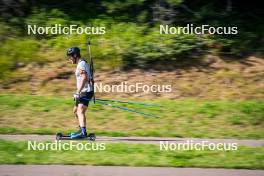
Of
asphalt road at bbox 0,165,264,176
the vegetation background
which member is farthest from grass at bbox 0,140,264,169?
asphalt road at bbox 0,165,264,176

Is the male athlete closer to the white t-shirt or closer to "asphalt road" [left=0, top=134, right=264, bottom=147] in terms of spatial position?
the white t-shirt

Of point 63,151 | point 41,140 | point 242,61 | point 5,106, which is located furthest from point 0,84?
point 242,61

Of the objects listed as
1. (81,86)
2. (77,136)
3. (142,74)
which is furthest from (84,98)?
(142,74)

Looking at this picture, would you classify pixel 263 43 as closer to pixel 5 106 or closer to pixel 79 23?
pixel 79 23

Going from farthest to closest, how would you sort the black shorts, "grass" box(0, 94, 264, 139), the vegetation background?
"grass" box(0, 94, 264, 139), the black shorts, the vegetation background

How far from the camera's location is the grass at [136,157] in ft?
26.8

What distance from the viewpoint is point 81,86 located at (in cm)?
955

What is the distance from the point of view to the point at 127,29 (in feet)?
48.6

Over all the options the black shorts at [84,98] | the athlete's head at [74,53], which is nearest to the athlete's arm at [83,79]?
the black shorts at [84,98]

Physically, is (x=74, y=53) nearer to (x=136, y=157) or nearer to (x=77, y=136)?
(x=77, y=136)

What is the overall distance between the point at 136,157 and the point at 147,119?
3027mm

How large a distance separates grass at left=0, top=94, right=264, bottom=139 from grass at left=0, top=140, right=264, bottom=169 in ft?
4.59

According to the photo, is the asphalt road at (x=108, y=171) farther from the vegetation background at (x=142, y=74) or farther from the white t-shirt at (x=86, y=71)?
the white t-shirt at (x=86, y=71)

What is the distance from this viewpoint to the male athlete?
31.3 feet
